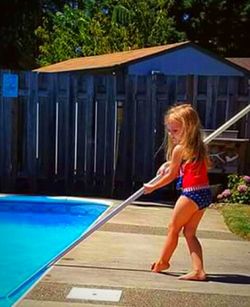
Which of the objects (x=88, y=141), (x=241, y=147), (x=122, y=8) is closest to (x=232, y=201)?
(x=241, y=147)

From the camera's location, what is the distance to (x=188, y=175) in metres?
5.80

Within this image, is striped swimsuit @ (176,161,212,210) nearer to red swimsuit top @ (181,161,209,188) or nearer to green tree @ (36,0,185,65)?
red swimsuit top @ (181,161,209,188)

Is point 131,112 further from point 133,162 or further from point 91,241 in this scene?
point 91,241

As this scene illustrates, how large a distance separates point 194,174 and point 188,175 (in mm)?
56

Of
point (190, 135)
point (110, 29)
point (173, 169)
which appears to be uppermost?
point (110, 29)


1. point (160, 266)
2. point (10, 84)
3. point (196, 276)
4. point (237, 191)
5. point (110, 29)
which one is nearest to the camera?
point (196, 276)

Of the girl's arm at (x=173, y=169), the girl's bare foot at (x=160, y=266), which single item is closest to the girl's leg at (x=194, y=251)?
the girl's bare foot at (x=160, y=266)

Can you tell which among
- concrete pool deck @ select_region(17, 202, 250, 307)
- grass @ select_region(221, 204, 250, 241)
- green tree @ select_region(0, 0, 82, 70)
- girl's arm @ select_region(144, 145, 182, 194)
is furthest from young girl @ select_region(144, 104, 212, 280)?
green tree @ select_region(0, 0, 82, 70)

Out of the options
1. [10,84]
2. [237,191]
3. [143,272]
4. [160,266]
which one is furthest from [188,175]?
[10,84]

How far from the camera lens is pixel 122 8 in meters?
23.5

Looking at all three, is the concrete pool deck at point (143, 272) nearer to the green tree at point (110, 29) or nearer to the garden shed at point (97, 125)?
the garden shed at point (97, 125)

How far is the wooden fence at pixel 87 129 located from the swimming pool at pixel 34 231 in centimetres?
61

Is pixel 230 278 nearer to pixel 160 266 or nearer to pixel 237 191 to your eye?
pixel 160 266

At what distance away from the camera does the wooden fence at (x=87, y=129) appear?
35.0 feet
